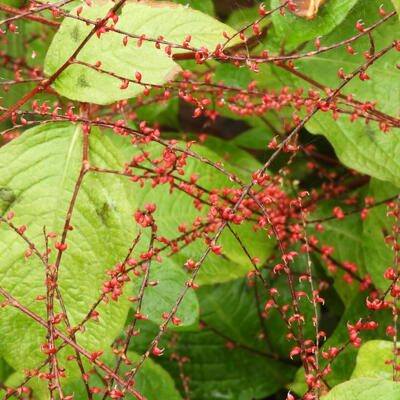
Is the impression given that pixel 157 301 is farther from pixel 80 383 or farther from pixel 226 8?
pixel 226 8

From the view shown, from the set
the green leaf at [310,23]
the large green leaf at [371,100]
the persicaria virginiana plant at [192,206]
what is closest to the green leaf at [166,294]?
the persicaria virginiana plant at [192,206]

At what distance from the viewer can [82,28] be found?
1.12m

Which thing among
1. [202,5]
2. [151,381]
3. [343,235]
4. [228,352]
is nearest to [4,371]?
[151,381]

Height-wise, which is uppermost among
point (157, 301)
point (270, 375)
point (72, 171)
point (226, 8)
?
point (226, 8)

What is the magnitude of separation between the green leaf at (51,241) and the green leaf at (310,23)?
486mm

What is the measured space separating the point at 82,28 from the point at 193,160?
19.6 inches

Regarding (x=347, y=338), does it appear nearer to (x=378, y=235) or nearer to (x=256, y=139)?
(x=378, y=235)

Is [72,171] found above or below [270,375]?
above

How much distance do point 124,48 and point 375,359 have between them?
772 millimetres

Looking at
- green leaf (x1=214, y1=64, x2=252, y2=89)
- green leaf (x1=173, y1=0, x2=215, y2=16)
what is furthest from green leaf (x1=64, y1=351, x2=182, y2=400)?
green leaf (x1=173, y1=0, x2=215, y2=16)

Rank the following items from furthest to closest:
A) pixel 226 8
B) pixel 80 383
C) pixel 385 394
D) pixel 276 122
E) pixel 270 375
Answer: pixel 226 8
pixel 276 122
pixel 270 375
pixel 80 383
pixel 385 394

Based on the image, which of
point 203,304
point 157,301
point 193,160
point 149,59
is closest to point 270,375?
point 203,304

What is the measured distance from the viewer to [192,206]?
1.56m

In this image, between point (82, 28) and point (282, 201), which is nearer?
point (82, 28)
